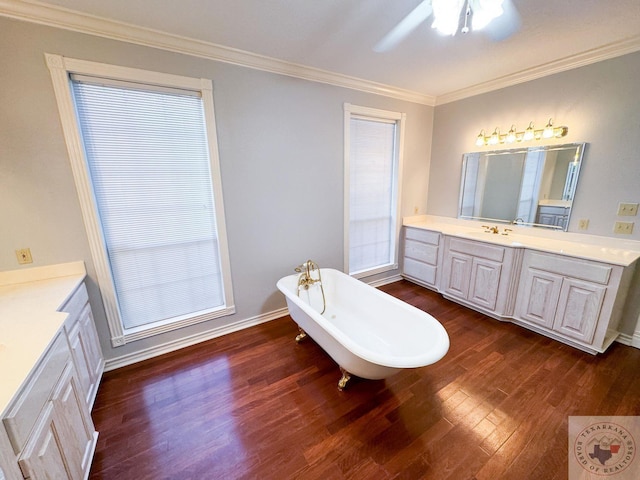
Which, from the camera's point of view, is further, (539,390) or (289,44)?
(289,44)

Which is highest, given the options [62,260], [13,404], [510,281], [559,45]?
[559,45]

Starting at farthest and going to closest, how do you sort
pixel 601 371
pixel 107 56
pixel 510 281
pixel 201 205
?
pixel 510 281, pixel 201 205, pixel 601 371, pixel 107 56

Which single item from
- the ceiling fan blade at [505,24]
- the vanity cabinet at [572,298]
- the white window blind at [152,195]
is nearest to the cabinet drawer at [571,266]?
the vanity cabinet at [572,298]

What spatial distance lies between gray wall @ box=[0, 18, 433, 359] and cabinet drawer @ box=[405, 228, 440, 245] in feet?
1.07

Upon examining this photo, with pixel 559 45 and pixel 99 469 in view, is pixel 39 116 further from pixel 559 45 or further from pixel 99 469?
pixel 559 45

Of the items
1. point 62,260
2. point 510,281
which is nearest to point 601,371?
point 510,281

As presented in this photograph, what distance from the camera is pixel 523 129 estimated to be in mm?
2684

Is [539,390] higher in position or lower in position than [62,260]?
lower

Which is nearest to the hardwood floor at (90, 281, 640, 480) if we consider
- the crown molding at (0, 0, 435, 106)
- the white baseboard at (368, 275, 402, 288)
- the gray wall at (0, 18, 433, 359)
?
the gray wall at (0, 18, 433, 359)

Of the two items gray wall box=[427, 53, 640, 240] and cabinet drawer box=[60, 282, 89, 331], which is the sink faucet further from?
cabinet drawer box=[60, 282, 89, 331]

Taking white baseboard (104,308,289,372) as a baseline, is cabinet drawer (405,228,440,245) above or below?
above

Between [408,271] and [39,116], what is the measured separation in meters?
3.88

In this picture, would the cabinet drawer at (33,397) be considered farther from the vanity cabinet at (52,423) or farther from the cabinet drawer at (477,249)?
the cabinet drawer at (477,249)

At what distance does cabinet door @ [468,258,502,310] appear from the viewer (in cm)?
262
